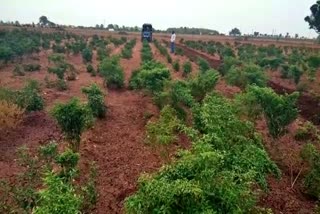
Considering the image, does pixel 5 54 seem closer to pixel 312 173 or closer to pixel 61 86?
pixel 61 86

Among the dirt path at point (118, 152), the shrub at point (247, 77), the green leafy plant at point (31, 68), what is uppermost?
the shrub at point (247, 77)

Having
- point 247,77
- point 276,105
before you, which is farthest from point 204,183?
point 247,77

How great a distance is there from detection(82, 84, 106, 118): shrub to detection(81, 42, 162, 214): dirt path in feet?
1.08

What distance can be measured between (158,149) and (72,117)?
2086 millimetres

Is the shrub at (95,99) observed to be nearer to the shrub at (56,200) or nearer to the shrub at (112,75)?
the shrub at (112,75)

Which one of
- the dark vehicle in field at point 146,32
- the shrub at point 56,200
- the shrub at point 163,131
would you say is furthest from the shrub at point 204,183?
the dark vehicle in field at point 146,32

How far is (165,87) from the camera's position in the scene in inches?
522

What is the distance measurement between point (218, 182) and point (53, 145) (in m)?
3.86

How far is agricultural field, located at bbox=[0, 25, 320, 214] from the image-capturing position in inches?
213

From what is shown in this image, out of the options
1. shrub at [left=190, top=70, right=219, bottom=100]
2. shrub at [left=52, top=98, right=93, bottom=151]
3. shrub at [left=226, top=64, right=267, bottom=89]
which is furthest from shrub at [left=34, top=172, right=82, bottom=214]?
shrub at [left=226, top=64, right=267, bottom=89]

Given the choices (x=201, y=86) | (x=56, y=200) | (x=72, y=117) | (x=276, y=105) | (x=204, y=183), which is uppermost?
(x=204, y=183)

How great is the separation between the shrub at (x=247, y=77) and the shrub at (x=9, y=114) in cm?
1005

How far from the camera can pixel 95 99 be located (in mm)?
13133

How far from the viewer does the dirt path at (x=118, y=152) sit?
8560mm
